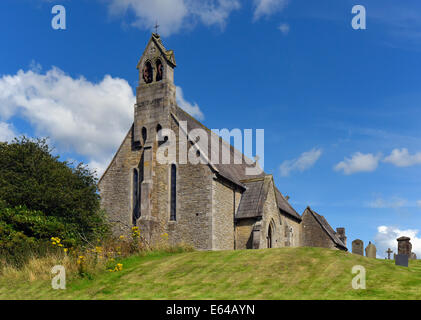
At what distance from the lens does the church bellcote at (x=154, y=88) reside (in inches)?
1162

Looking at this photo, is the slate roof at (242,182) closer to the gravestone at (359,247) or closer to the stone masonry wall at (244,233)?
the stone masonry wall at (244,233)

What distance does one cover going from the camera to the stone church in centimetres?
2699

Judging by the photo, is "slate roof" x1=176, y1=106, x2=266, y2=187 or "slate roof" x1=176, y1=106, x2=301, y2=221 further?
"slate roof" x1=176, y1=106, x2=266, y2=187

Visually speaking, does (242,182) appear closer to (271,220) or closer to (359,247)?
(271,220)

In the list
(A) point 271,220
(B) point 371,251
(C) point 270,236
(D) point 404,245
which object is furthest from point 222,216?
(B) point 371,251

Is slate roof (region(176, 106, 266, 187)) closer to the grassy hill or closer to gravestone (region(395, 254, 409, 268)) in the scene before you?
the grassy hill

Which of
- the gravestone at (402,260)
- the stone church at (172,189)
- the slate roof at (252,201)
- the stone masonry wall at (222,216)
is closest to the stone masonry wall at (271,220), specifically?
the stone church at (172,189)

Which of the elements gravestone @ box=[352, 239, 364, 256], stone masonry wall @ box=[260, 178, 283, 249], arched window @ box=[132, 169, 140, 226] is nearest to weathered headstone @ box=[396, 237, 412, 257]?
stone masonry wall @ box=[260, 178, 283, 249]

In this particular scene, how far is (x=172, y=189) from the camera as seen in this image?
28.3 m

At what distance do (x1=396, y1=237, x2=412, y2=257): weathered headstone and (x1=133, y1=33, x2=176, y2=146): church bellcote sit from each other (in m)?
17.0

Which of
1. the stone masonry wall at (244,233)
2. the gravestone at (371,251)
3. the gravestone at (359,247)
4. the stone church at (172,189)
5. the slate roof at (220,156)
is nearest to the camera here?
the stone church at (172,189)

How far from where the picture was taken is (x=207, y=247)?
26.0m
